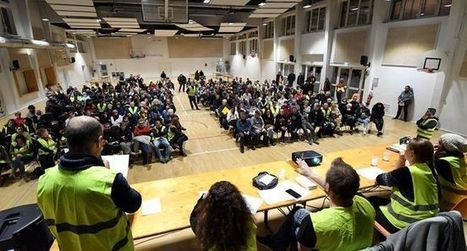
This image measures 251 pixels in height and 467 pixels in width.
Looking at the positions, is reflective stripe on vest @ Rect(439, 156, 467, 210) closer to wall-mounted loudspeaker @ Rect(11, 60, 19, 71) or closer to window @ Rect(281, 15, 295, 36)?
wall-mounted loudspeaker @ Rect(11, 60, 19, 71)

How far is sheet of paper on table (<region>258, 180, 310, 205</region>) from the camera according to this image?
237 centimetres

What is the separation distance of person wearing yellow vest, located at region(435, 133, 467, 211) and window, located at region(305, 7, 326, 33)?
11.1 meters

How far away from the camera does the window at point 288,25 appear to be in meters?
14.6

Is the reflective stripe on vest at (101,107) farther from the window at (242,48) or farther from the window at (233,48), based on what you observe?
the window at (233,48)

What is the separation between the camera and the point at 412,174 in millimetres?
2010

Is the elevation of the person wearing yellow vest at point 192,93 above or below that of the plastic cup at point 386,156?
below

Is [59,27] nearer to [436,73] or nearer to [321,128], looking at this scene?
[321,128]

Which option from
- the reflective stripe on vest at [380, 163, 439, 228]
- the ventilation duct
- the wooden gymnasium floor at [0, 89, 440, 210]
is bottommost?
the wooden gymnasium floor at [0, 89, 440, 210]

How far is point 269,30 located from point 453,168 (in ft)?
54.9

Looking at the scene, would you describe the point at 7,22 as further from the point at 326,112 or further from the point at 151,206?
the point at 326,112

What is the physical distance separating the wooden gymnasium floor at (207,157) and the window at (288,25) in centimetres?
854

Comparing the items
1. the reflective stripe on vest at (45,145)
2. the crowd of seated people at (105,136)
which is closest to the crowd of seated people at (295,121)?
the crowd of seated people at (105,136)

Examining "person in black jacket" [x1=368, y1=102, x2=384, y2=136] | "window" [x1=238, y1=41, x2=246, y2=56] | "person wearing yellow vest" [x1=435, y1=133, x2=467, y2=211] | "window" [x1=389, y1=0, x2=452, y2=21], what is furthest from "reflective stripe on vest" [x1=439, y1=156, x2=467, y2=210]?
"window" [x1=238, y1=41, x2=246, y2=56]

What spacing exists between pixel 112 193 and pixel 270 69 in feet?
55.8
